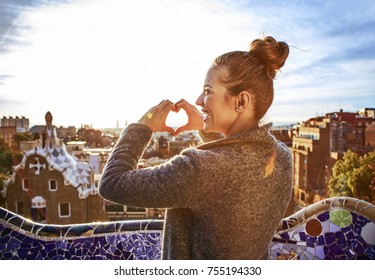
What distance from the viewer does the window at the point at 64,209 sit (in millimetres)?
5523

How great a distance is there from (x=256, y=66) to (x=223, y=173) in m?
0.21

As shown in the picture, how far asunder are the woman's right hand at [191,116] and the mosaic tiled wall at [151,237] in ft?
1.44

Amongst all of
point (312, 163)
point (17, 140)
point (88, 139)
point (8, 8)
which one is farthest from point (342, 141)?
point (8, 8)

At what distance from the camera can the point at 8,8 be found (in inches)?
59.8

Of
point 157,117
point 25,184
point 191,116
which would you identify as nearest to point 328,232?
point 191,116

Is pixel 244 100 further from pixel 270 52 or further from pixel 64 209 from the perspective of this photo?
pixel 64 209

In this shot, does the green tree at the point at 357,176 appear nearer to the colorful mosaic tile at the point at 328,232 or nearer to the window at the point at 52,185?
the window at the point at 52,185

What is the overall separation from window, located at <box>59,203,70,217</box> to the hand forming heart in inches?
193

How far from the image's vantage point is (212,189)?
2.44ft

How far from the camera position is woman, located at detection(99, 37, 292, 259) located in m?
0.73

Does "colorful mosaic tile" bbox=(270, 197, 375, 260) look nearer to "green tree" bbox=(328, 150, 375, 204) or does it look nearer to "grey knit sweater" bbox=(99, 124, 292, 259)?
"grey knit sweater" bbox=(99, 124, 292, 259)

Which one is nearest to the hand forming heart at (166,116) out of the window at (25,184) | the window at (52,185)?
the window at (52,185)

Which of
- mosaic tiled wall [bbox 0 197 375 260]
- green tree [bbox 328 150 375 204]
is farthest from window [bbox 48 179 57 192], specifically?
green tree [bbox 328 150 375 204]
